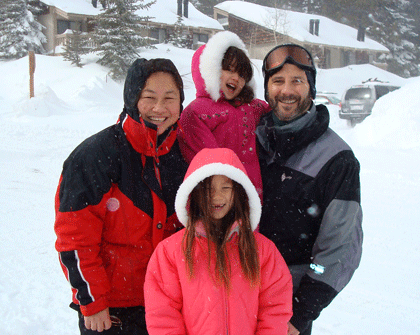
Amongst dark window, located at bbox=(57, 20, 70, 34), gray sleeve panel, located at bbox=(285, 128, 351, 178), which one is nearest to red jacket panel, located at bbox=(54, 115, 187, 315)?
gray sleeve panel, located at bbox=(285, 128, 351, 178)

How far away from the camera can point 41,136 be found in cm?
1114

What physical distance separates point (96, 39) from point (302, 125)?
2274cm

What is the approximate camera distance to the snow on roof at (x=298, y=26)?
36.1m

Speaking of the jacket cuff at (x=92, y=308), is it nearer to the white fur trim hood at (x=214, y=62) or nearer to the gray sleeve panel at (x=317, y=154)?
the gray sleeve panel at (x=317, y=154)

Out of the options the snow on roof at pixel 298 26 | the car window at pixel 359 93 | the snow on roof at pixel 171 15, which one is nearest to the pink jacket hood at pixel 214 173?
the car window at pixel 359 93

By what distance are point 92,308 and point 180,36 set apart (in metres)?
31.9

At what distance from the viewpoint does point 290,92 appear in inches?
91.7

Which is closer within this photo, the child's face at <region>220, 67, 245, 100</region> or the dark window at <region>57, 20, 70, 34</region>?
the child's face at <region>220, 67, 245, 100</region>

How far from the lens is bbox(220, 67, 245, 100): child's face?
8.60 ft

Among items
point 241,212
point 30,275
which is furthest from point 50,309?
point 241,212

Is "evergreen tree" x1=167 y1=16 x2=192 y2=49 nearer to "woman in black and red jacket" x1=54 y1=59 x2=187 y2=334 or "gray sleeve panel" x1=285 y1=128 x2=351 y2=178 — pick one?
"woman in black and red jacket" x1=54 y1=59 x2=187 y2=334

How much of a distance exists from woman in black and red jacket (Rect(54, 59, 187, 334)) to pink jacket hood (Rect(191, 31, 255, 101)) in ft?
1.08

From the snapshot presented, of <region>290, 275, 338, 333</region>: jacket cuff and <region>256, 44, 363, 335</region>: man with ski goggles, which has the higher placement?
<region>256, 44, 363, 335</region>: man with ski goggles

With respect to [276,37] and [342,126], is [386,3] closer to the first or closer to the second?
[276,37]
